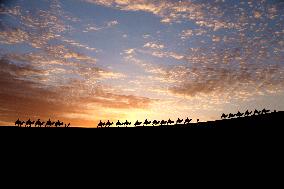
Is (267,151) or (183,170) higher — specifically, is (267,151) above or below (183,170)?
above

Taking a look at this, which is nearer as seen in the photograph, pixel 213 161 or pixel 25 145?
pixel 213 161

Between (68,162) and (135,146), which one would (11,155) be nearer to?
(68,162)

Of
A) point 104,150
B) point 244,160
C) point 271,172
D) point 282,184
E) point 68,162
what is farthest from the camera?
point 104,150

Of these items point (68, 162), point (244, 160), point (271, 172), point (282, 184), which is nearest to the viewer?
point (282, 184)

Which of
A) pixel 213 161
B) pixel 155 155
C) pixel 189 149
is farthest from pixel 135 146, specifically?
pixel 213 161

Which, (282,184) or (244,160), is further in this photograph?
(244,160)

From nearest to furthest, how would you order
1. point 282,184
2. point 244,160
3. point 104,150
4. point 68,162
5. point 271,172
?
1. point 282,184
2. point 271,172
3. point 244,160
4. point 68,162
5. point 104,150

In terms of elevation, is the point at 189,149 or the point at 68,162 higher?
the point at 189,149

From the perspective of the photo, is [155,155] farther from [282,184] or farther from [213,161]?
[282,184]

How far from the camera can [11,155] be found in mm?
21609

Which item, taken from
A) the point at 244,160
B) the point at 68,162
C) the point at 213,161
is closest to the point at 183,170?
the point at 213,161

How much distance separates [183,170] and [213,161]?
78.7 inches

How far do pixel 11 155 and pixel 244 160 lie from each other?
51.1 ft

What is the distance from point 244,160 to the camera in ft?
63.5
